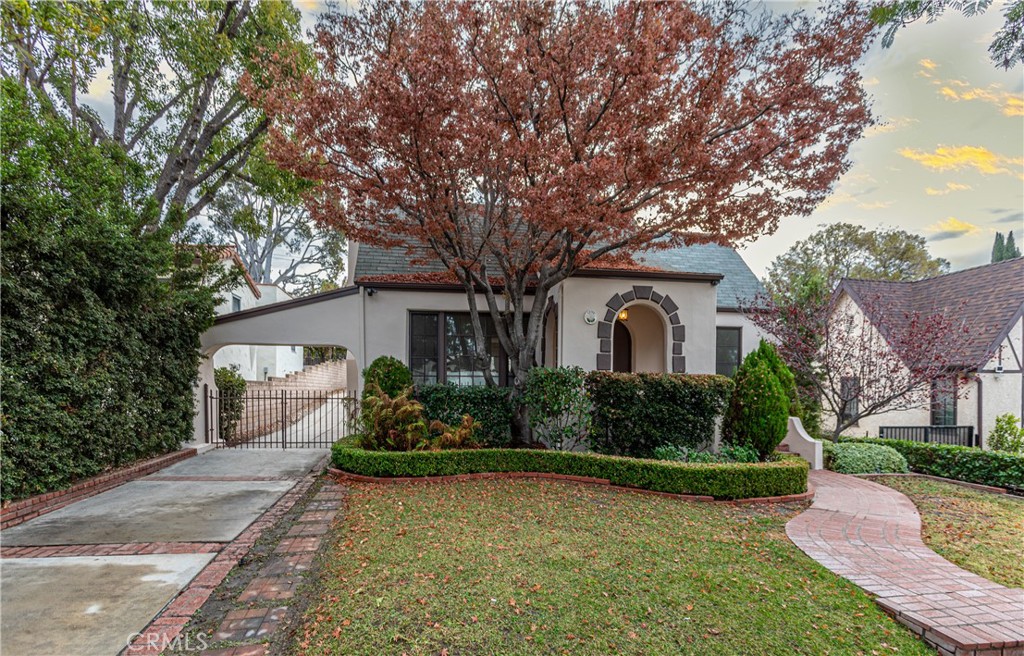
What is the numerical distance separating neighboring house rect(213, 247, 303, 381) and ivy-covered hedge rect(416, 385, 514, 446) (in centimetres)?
892

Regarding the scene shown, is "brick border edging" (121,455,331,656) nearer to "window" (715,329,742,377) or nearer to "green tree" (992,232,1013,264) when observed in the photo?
"window" (715,329,742,377)

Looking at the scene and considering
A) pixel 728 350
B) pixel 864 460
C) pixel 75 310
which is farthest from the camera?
pixel 728 350

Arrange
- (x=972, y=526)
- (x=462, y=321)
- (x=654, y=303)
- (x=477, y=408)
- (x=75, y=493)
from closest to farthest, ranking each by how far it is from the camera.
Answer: (x=972, y=526) → (x=75, y=493) → (x=477, y=408) → (x=654, y=303) → (x=462, y=321)

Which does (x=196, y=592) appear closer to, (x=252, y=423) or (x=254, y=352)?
(x=252, y=423)

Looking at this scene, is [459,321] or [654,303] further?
[459,321]

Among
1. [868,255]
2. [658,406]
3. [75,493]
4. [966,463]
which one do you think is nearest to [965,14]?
[658,406]

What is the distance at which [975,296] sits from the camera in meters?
13.0

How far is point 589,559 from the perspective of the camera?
4109 millimetres

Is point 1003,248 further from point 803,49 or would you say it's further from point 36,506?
point 36,506

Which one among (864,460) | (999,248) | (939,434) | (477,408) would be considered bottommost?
(939,434)

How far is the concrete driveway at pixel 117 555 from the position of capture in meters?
2.96

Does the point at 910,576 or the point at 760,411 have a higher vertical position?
the point at 760,411

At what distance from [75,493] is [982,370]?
63.0ft

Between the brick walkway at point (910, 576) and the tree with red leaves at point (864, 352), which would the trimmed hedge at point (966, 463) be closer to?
the tree with red leaves at point (864, 352)
